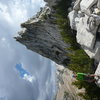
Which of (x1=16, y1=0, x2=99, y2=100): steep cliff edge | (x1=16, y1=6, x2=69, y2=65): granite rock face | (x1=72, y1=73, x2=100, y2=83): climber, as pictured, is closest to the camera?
(x1=72, y1=73, x2=100, y2=83): climber

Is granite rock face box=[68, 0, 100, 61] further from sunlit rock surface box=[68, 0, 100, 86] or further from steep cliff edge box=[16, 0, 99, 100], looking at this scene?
steep cliff edge box=[16, 0, 99, 100]

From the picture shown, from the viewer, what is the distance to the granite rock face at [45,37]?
123 feet

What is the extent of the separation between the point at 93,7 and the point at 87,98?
8592 mm

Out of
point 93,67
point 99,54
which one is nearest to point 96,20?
point 99,54

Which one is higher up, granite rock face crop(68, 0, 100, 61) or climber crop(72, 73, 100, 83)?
granite rock face crop(68, 0, 100, 61)

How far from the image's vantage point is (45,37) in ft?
129

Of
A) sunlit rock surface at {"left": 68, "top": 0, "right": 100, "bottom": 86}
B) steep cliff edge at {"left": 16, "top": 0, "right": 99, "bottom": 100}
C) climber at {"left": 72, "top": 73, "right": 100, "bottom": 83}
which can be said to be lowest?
climber at {"left": 72, "top": 73, "right": 100, "bottom": 83}

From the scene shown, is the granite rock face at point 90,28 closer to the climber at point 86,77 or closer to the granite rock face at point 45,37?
the climber at point 86,77

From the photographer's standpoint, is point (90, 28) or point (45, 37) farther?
point (45, 37)

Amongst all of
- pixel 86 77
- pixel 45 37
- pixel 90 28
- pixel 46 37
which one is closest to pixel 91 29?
pixel 90 28

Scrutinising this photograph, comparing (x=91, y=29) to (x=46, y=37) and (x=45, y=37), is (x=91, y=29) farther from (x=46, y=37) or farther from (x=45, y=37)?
(x=45, y=37)

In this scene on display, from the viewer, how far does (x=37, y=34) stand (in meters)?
39.6

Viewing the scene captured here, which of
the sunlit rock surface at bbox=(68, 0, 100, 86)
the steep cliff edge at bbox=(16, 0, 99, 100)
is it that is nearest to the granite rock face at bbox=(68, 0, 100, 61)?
the sunlit rock surface at bbox=(68, 0, 100, 86)

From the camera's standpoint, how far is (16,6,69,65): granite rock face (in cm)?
3744
